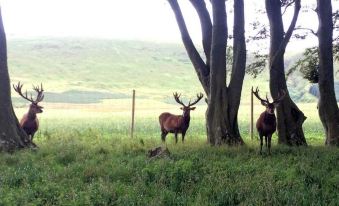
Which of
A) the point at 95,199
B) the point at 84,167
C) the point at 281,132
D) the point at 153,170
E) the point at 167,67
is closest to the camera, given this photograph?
the point at 95,199

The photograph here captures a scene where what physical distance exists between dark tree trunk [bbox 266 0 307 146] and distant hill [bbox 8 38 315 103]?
238ft

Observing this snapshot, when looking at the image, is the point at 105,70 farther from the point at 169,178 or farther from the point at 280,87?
the point at 169,178

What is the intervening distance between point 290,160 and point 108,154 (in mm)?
4244

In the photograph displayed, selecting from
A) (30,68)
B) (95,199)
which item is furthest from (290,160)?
(30,68)

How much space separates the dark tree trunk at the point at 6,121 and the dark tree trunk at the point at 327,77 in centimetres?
881

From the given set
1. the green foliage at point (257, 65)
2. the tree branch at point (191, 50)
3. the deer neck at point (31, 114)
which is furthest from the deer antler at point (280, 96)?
the deer neck at point (31, 114)

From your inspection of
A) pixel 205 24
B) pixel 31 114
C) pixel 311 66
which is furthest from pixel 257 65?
pixel 31 114

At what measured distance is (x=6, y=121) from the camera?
14.1 m

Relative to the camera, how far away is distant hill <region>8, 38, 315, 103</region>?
115206mm

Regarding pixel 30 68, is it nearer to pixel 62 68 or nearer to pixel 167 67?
pixel 62 68

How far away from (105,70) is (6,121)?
133 metres

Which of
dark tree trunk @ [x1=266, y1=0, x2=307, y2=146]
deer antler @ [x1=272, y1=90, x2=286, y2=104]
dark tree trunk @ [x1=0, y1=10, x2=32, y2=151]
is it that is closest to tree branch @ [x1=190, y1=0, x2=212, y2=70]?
dark tree trunk @ [x1=266, y1=0, x2=307, y2=146]

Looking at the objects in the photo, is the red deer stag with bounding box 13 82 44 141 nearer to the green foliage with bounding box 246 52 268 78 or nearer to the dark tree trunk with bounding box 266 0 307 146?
the dark tree trunk with bounding box 266 0 307 146

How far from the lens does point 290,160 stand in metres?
11.9
